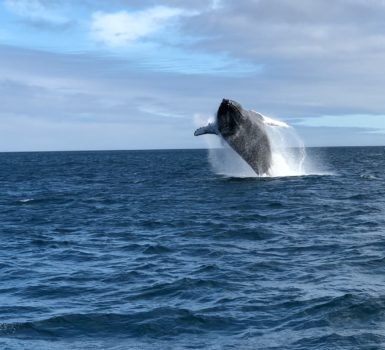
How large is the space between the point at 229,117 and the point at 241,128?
1420 millimetres

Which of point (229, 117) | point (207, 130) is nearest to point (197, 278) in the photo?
point (229, 117)

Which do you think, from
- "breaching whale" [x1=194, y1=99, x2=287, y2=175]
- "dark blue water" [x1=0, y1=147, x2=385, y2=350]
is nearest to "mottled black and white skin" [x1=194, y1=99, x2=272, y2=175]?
"breaching whale" [x1=194, y1=99, x2=287, y2=175]

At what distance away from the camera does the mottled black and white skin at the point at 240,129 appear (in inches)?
1220

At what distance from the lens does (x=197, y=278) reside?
1474cm

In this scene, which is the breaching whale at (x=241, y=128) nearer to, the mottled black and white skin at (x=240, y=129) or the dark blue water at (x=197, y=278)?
the mottled black and white skin at (x=240, y=129)

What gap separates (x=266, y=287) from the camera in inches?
542

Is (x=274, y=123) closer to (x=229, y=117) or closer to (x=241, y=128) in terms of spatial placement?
(x=241, y=128)

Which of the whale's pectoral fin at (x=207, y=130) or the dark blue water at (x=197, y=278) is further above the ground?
the whale's pectoral fin at (x=207, y=130)

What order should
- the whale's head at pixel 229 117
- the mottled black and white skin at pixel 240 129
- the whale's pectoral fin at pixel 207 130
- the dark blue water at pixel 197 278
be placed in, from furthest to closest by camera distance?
1. the whale's pectoral fin at pixel 207 130
2. the mottled black and white skin at pixel 240 129
3. the whale's head at pixel 229 117
4. the dark blue water at pixel 197 278

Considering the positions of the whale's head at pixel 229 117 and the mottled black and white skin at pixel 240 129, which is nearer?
the whale's head at pixel 229 117

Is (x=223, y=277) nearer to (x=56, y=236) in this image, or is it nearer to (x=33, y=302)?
(x=33, y=302)

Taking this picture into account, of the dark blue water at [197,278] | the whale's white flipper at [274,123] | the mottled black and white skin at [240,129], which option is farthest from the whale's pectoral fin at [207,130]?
the dark blue water at [197,278]

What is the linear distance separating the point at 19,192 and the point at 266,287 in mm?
34606

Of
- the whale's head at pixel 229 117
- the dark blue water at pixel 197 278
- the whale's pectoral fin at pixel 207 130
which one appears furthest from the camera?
the whale's pectoral fin at pixel 207 130
